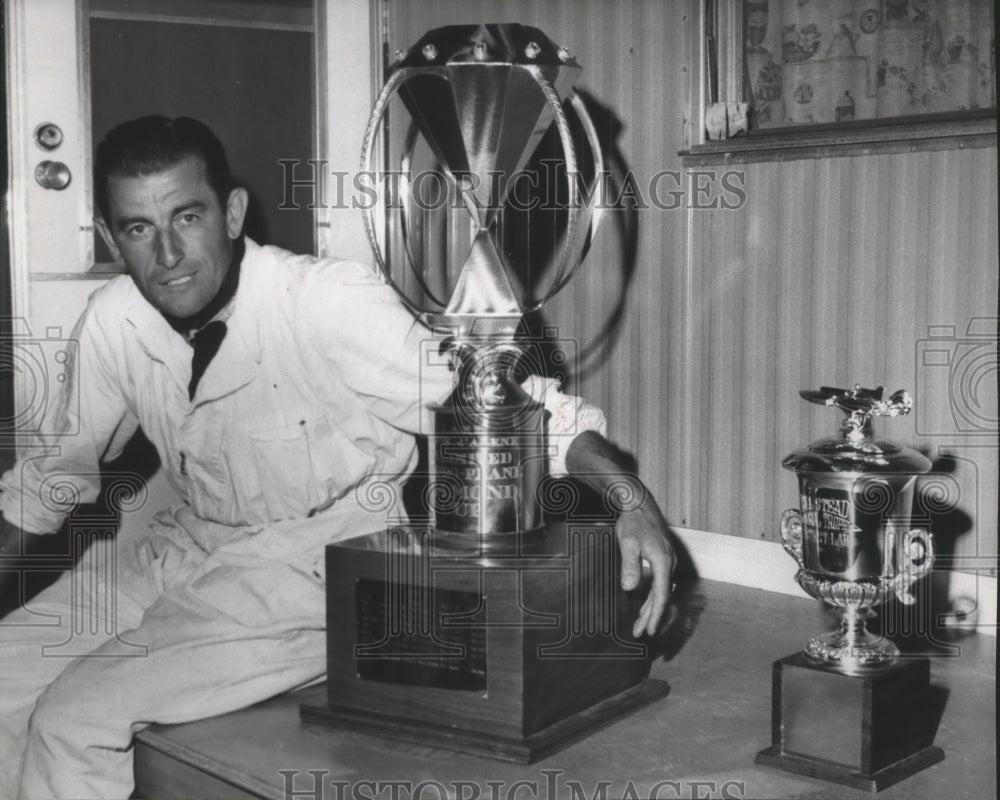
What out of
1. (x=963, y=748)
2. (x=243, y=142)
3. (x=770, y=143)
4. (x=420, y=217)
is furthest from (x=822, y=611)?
(x=243, y=142)

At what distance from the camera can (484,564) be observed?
1771 mm

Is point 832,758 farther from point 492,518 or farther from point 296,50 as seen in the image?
point 296,50

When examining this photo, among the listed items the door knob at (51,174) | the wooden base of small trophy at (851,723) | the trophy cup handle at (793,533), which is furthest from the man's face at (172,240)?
the wooden base of small trophy at (851,723)

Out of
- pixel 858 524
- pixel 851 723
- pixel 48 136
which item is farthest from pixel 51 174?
pixel 851 723

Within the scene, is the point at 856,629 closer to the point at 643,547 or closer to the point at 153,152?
the point at 643,547

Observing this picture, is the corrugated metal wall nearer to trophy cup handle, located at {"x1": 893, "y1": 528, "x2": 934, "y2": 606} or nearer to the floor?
the floor

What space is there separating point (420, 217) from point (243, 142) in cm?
61

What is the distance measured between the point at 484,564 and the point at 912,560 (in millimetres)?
653

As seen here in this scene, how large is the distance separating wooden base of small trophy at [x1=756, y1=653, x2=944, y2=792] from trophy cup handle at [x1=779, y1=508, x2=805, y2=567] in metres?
0.16

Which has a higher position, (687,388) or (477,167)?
(477,167)

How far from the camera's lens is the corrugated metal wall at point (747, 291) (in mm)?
2467

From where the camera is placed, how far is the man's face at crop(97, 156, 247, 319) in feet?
7.85

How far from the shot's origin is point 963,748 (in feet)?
6.01

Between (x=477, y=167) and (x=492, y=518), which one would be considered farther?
(x=477, y=167)
